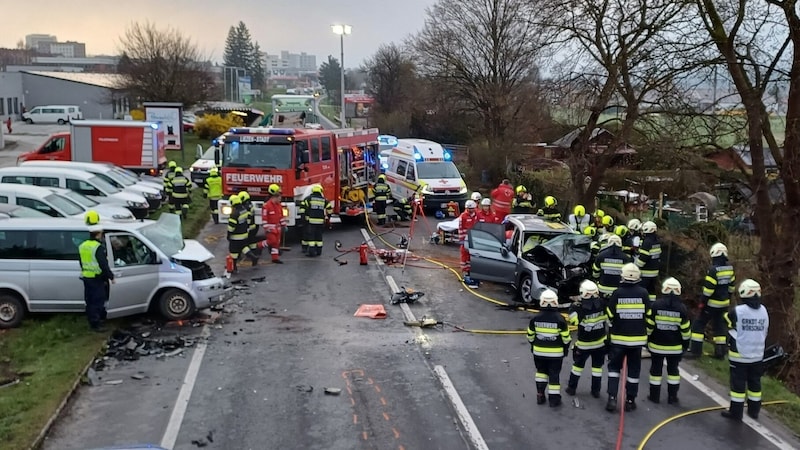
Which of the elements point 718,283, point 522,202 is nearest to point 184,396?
point 718,283

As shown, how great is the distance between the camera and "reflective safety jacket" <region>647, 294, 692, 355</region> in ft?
29.3

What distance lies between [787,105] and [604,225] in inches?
207

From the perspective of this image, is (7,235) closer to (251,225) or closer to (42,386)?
(42,386)

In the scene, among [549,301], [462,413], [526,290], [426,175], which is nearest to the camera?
[462,413]

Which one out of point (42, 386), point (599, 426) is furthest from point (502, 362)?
point (42, 386)

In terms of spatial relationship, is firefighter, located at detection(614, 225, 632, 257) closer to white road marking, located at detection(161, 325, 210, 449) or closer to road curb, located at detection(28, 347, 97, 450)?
white road marking, located at detection(161, 325, 210, 449)

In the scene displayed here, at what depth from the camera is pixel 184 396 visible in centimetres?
907

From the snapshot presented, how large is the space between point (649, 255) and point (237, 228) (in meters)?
8.31

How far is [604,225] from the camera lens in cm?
1550

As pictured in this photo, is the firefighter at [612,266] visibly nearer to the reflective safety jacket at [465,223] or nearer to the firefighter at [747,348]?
the firefighter at [747,348]

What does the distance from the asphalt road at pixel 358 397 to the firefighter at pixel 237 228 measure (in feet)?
9.57

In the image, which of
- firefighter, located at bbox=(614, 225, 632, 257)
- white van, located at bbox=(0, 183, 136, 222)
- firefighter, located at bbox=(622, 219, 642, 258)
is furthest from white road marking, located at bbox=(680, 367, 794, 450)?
white van, located at bbox=(0, 183, 136, 222)

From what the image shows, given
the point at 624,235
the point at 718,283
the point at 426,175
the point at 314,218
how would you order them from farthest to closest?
the point at 426,175, the point at 314,218, the point at 624,235, the point at 718,283

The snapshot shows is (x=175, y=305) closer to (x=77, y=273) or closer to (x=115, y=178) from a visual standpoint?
(x=77, y=273)
